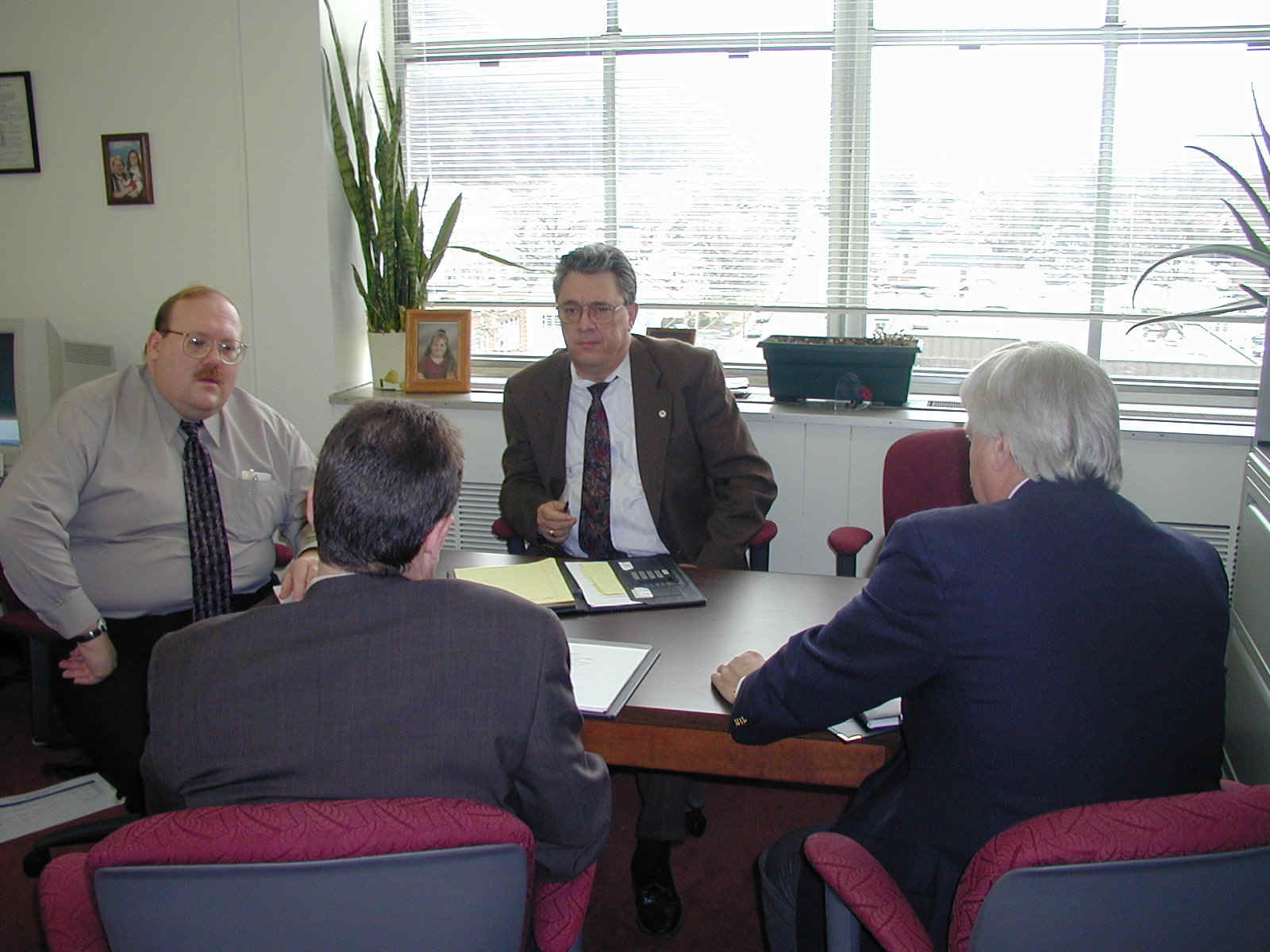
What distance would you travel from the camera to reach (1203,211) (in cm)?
312

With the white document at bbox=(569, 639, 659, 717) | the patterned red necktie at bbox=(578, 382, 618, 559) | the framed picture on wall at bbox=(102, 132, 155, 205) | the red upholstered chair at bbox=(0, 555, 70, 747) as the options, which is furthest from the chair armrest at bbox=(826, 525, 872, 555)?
the framed picture on wall at bbox=(102, 132, 155, 205)

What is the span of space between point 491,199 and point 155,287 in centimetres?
124

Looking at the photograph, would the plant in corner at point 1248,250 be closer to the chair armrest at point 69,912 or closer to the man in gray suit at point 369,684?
the man in gray suit at point 369,684

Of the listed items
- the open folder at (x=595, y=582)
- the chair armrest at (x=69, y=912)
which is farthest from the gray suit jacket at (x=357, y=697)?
the open folder at (x=595, y=582)

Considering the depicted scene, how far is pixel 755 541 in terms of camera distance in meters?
2.55

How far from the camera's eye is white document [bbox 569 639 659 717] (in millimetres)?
1452

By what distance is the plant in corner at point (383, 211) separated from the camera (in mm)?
3377

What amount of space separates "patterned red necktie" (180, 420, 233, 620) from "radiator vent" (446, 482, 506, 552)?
1262 mm

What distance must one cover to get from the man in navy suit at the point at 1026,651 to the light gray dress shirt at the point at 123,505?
1384mm

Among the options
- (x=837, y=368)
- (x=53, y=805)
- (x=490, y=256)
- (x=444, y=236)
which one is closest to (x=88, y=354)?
(x=444, y=236)

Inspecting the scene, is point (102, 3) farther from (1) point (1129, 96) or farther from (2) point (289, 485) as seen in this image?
(1) point (1129, 96)

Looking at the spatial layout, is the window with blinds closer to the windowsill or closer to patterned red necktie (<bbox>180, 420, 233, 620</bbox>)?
the windowsill

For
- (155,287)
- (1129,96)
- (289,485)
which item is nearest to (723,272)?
(1129,96)

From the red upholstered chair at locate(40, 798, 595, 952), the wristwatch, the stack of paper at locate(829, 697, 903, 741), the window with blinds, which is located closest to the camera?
the red upholstered chair at locate(40, 798, 595, 952)
